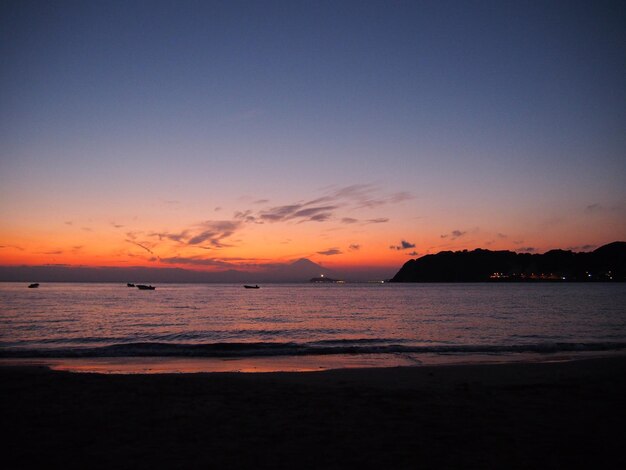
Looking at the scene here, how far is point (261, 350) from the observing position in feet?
79.9

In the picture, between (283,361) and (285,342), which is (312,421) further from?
(285,342)

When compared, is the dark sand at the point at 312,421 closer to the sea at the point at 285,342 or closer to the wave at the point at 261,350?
the sea at the point at 285,342

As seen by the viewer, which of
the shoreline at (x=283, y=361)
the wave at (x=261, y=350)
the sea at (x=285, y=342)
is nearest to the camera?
the shoreline at (x=283, y=361)

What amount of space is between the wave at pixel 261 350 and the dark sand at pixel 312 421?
29.1 feet

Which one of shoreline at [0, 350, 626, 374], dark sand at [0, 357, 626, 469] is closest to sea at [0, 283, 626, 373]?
shoreline at [0, 350, 626, 374]

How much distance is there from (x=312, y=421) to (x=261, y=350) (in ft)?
53.2

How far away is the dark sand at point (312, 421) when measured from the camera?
6.64 meters

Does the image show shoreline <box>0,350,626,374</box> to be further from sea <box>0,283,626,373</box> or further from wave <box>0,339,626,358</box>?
wave <box>0,339,626,358</box>

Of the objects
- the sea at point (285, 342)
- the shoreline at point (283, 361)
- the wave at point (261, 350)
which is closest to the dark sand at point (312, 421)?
the shoreline at point (283, 361)

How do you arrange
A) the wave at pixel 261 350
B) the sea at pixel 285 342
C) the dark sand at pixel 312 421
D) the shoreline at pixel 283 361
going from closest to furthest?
the dark sand at pixel 312 421 < the shoreline at pixel 283 361 < the sea at pixel 285 342 < the wave at pixel 261 350

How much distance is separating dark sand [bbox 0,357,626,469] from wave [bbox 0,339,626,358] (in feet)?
29.1

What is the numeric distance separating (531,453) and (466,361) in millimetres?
13124

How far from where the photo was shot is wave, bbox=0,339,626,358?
2241 cm

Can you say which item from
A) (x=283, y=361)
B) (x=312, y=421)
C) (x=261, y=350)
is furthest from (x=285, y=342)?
(x=312, y=421)
